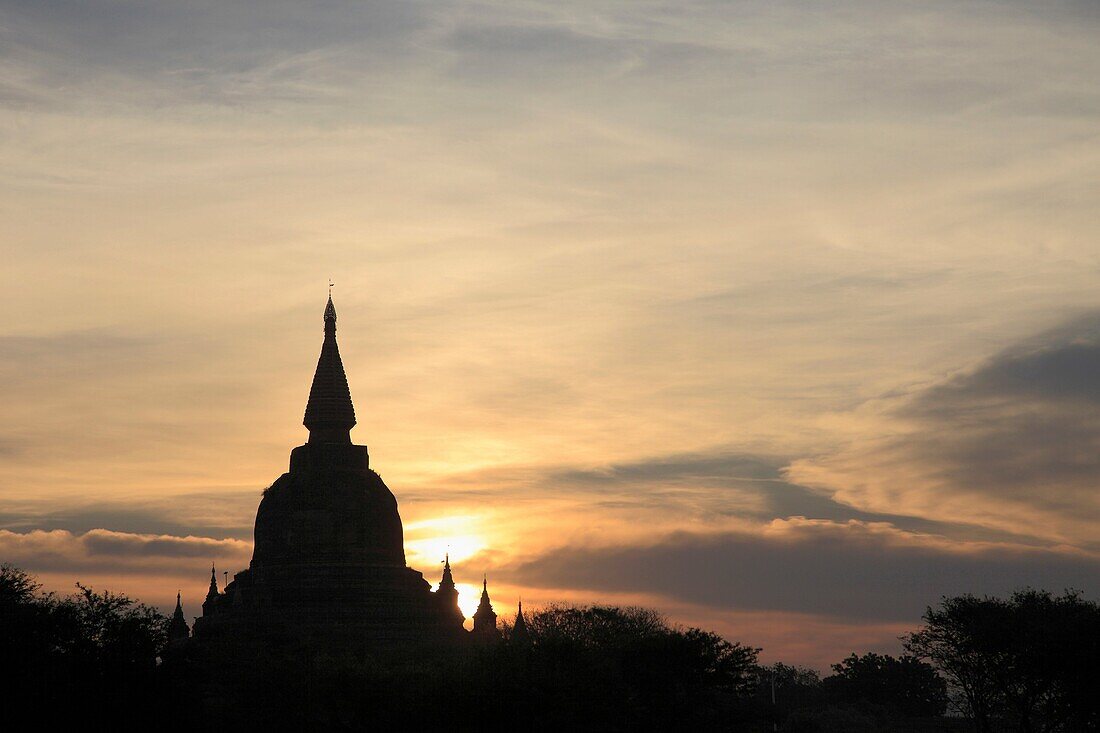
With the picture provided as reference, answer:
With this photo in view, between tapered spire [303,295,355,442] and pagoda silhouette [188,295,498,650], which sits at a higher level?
tapered spire [303,295,355,442]

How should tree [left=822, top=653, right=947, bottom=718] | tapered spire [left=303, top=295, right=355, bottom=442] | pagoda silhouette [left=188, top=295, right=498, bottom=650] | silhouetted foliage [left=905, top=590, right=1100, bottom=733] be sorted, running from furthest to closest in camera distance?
tree [left=822, top=653, right=947, bottom=718] → tapered spire [left=303, top=295, right=355, bottom=442] → pagoda silhouette [left=188, top=295, right=498, bottom=650] → silhouetted foliage [left=905, top=590, right=1100, bottom=733]

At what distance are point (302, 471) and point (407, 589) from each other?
46.3ft

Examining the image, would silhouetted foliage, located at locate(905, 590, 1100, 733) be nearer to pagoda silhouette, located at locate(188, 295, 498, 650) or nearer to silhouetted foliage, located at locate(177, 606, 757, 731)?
silhouetted foliage, located at locate(177, 606, 757, 731)

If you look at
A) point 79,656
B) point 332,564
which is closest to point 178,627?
point 332,564

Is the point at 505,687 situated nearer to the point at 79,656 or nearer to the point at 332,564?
the point at 79,656

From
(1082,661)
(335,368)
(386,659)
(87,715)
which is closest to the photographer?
(87,715)

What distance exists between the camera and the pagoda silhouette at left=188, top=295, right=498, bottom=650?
407 ft

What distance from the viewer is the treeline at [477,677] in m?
76.4

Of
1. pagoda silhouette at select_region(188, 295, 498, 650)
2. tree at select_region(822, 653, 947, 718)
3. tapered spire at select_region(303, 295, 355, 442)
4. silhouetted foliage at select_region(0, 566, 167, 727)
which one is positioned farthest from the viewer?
tree at select_region(822, 653, 947, 718)

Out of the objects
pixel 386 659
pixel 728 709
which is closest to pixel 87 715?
pixel 386 659

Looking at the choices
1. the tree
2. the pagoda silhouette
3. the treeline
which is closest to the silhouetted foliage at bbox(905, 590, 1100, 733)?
the treeline

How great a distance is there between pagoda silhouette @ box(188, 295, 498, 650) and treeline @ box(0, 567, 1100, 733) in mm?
9146

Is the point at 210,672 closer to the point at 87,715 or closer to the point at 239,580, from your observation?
the point at 87,715

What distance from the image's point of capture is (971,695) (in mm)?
104438
